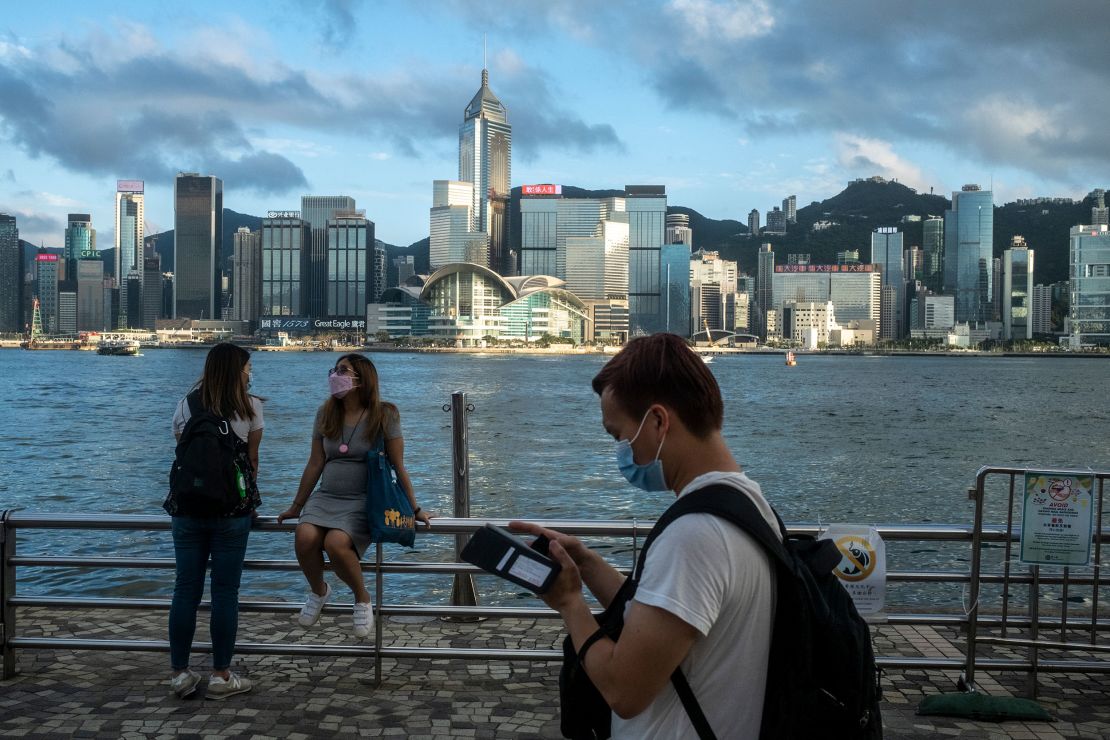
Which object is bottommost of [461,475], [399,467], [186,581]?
[186,581]

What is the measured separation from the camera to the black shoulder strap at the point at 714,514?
1876mm

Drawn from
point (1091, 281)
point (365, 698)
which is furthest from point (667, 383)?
point (1091, 281)

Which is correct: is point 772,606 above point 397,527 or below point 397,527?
above

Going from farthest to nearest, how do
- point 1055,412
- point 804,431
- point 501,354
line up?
point 501,354 < point 1055,412 < point 804,431

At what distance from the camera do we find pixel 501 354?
174125mm

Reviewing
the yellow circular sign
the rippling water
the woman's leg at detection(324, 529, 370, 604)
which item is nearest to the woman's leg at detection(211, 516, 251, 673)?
the woman's leg at detection(324, 529, 370, 604)

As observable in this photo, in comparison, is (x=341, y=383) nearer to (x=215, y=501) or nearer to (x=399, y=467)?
(x=399, y=467)

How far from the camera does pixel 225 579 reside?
491cm

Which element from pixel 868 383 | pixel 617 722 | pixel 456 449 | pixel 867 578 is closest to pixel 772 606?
pixel 617 722

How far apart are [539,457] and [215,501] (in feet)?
76.7

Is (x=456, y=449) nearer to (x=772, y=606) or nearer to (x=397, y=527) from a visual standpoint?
(x=397, y=527)

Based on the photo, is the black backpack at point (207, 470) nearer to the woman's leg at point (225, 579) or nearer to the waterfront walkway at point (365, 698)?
the woman's leg at point (225, 579)

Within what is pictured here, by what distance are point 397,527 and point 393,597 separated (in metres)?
5.26

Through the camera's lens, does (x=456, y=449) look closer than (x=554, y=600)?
No
